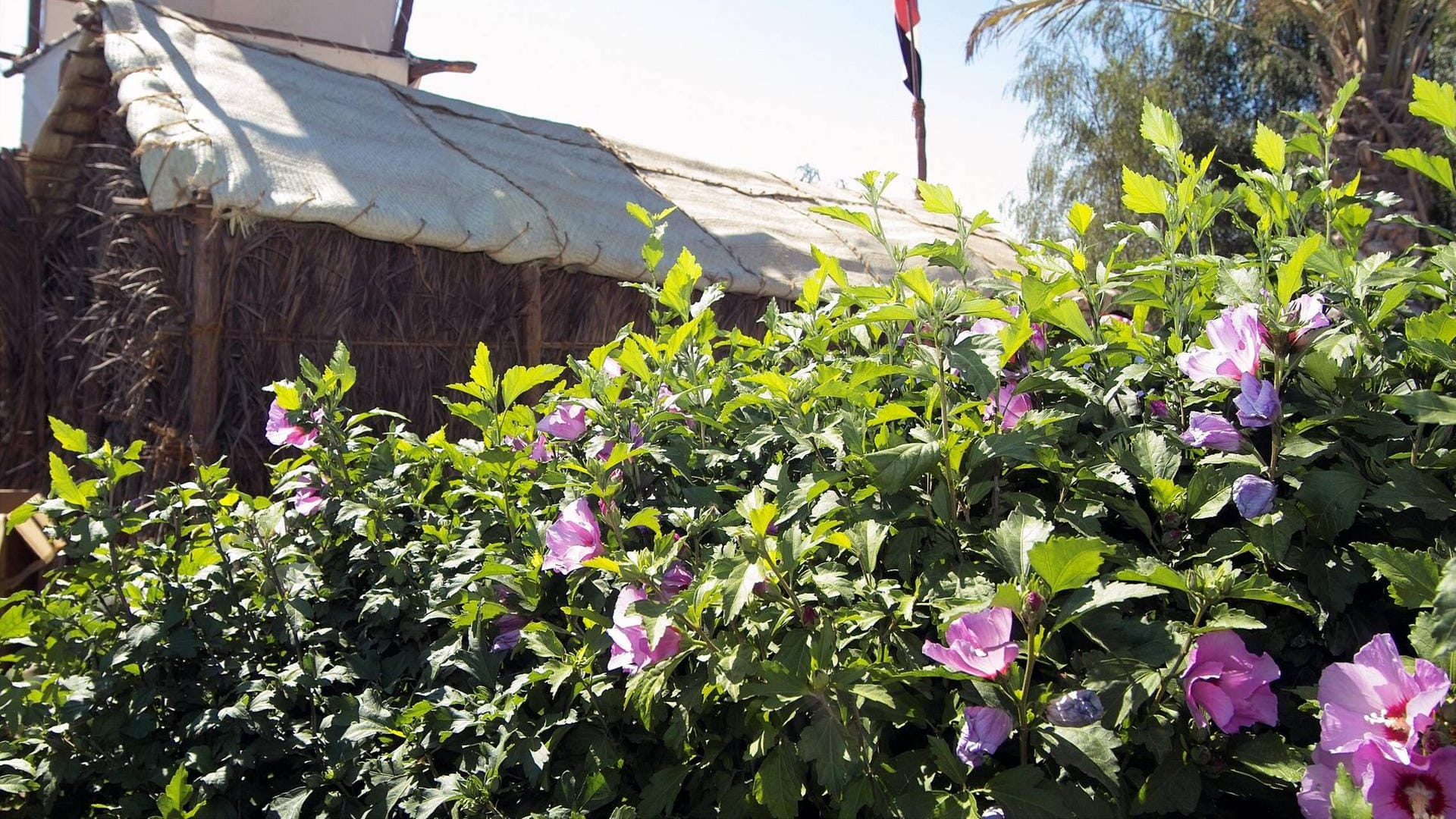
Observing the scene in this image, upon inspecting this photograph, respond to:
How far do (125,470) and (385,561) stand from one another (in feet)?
1.58

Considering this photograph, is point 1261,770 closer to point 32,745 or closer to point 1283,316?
point 1283,316

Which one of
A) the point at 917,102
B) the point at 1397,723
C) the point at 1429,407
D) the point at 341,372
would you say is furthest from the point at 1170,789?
the point at 917,102

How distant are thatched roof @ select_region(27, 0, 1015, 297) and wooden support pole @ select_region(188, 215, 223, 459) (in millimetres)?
140

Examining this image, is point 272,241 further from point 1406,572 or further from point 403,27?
point 403,27

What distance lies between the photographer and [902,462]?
1.16 metres

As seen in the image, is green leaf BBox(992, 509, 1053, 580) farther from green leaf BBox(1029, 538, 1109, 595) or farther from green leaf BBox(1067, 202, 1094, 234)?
green leaf BBox(1067, 202, 1094, 234)

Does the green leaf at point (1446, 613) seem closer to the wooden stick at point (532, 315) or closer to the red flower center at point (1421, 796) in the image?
the red flower center at point (1421, 796)

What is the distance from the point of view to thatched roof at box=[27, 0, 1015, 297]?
13.3ft

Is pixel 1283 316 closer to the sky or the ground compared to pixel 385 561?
closer to the sky

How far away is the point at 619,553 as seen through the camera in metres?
1.37

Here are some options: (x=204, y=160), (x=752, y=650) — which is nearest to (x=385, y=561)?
(x=752, y=650)

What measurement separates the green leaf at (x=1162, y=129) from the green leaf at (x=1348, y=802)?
2.89 ft

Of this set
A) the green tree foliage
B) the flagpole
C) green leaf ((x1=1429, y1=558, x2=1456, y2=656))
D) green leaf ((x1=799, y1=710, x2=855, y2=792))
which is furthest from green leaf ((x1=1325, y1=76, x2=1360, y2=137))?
the green tree foliage

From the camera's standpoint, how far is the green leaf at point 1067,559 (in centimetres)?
98
